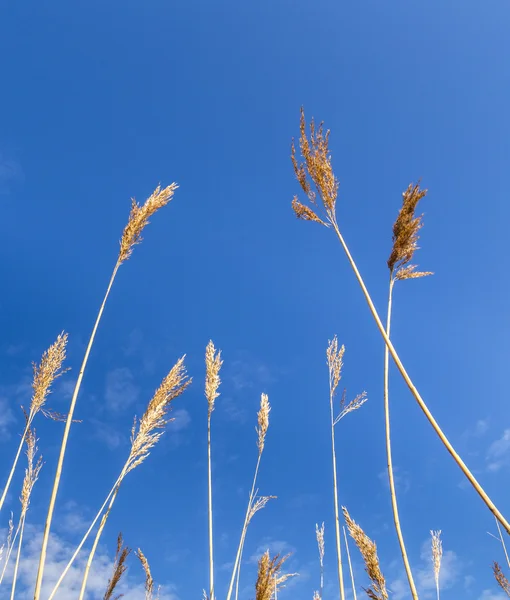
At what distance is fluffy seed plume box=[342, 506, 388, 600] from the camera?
8.09 ft

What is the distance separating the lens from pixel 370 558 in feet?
8.54

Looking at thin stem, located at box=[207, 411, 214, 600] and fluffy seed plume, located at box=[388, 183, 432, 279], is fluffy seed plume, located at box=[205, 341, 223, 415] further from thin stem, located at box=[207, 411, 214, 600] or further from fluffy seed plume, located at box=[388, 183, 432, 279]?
fluffy seed plume, located at box=[388, 183, 432, 279]

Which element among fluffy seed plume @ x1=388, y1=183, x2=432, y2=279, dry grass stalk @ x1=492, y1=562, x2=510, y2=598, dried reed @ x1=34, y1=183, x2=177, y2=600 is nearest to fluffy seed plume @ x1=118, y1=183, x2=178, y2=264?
dried reed @ x1=34, y1=183, x2=177, y2=600

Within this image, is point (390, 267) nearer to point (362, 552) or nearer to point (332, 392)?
point (362, 552)

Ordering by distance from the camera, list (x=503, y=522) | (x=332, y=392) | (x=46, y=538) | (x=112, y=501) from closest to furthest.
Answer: (x=503, y=522) < (x=46, y=538) < (x=112, y=501) < (x=332, y=392)

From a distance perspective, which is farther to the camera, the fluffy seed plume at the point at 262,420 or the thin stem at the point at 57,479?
the fluffy seed plume at the point at 262,420

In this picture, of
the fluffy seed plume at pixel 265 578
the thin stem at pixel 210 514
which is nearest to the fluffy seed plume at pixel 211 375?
the thin stem at pixel 210 514

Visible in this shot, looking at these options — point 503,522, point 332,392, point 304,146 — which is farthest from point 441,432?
point 332,392

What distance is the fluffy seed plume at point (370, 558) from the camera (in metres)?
2.46

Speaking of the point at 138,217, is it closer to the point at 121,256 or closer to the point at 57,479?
the point at 121,256

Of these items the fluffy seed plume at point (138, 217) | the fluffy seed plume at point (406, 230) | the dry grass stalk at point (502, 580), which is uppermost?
the fluffy seed plume at point (138, 217)

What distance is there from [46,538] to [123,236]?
7.09ft

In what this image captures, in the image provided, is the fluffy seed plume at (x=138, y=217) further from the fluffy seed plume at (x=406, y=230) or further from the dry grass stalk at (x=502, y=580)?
the dry grass stalk at (x=502, y=580)

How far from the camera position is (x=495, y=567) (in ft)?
18.1
